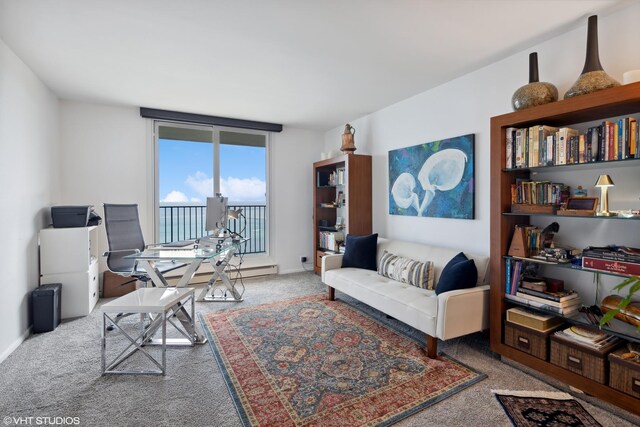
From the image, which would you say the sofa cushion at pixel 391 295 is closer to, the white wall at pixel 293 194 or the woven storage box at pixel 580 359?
the woven storage box at pixel 580 359

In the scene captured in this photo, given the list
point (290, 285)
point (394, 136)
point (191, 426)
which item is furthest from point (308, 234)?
point (191, 426)

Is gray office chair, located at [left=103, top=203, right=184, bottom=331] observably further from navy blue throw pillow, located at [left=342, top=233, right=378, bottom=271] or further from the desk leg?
navy blue throw pillow, located at [left=342, top=233, right=378, bottom=271]

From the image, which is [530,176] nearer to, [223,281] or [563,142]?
[563,142]

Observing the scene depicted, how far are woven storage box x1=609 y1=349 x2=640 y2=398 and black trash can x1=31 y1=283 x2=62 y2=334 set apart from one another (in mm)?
4371

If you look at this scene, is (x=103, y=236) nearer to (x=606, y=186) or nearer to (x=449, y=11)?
(x=449, y=11)

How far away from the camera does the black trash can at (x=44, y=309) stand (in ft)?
9.21

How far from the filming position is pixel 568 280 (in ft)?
7.48

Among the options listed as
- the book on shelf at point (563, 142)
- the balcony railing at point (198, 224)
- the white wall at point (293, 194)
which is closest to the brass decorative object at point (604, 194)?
the book on shelf at point (563, 142)

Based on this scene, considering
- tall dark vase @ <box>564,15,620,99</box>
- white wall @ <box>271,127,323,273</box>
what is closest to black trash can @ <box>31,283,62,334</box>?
white wall @ <box>271,127,323,273</box>

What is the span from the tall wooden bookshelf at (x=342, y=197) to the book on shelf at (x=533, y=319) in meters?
2.24

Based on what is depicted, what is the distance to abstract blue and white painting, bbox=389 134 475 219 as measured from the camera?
3029 mm

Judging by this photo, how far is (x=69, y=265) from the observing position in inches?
124

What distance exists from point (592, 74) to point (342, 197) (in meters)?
3.15

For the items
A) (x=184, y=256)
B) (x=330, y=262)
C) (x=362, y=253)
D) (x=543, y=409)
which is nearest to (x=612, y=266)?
(x=543, y=409)
